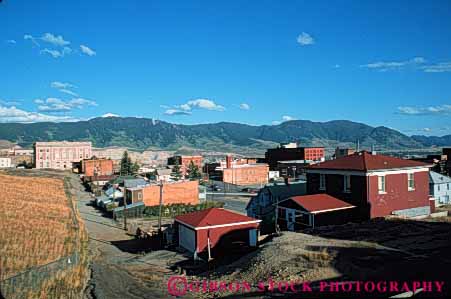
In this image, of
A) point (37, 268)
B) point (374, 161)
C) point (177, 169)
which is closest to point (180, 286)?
point (37, 268)

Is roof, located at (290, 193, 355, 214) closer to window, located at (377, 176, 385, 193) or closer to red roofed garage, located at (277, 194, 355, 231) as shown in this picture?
red roofed garage, located at (277, 194, 355, 231)

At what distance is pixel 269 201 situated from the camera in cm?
3547

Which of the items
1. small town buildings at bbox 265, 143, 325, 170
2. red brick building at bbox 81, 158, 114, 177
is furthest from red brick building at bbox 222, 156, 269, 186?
small town buildings at bbox 265, 143, 325, 170

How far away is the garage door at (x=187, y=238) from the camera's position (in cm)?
2605

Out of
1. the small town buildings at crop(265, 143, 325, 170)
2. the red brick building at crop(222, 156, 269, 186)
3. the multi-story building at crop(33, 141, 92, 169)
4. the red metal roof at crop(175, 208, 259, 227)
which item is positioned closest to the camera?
the red metal roof at crop(175, 208, 259, 227)

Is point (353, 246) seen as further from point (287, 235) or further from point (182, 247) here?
point (182, 247)

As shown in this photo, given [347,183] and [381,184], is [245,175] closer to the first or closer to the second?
[347,183]

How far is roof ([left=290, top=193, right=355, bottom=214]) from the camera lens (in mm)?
28641

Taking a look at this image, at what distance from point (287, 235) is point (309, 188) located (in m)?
11.5

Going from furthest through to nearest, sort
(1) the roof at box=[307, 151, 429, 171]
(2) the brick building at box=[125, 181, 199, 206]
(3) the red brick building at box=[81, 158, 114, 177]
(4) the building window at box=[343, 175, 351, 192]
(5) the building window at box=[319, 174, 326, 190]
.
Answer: (3) the red brick building at box=[81, 158, 114, 177] < (2) the brick building at box=[125, 181, 199, 206] < (5) the building window at box=[319, 174, 326, 190] < (4) the building window at box=[343, 175, 351, 192] < (1) the roof at box=[307, 151, 429, 171]

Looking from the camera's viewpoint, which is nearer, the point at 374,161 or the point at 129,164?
the point at 374,161

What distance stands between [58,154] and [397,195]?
137 metres

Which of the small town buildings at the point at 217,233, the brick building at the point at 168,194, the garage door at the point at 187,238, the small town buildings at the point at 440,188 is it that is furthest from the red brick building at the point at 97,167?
the small town buildings at the point at 217,233

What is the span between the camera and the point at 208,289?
16.1 m
